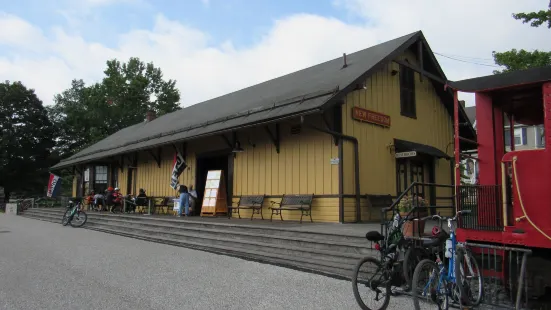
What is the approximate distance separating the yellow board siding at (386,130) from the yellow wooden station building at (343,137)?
3 cm

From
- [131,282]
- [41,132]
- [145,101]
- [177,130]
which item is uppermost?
[145,101]

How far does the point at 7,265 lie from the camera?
754 centimetres

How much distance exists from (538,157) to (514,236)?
0.91m

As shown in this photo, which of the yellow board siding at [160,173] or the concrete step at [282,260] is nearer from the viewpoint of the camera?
the concrete step at [282,260]

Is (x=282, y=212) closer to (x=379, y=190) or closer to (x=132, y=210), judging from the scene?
(x=379, y=190)

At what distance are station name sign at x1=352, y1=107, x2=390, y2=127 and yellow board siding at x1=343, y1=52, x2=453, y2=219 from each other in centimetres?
12

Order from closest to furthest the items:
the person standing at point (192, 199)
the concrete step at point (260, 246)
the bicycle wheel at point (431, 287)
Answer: the bicycle wheel at point (431, 287) → the concrete step at point (260, 246) → the person standing at point (192, 199)

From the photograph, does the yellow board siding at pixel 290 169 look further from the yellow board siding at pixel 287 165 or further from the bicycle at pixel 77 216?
the bicycle at pixel 77 216

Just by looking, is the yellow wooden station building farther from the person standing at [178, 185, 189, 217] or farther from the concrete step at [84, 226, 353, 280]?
the concrete step at [84, 226, 353, 280]

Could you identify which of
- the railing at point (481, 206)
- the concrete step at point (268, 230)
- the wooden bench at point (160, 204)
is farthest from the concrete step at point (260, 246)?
the wooden bench at point (160, 204)

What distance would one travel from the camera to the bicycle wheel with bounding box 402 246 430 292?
506cm

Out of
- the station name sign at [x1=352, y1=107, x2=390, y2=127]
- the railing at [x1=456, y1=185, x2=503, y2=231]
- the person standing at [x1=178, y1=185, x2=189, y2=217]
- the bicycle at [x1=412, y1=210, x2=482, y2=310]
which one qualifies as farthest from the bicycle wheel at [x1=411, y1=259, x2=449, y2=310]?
the person standing at [x1=178, y1=185, x2=189, y2=217]

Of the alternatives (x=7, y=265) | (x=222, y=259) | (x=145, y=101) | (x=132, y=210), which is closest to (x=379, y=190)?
(x=222, y=259)

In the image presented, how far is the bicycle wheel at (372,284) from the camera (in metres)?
4.82
